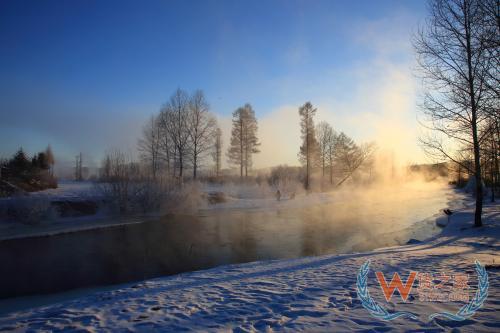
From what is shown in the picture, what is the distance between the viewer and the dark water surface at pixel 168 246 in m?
9.23

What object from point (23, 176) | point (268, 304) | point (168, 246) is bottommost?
point (168, 246)

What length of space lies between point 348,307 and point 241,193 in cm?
2728

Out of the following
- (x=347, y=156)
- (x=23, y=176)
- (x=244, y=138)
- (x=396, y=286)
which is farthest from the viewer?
(x=347, y=156)

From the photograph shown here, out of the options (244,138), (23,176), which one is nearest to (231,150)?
(244,138)

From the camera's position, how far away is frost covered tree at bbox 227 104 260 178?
40156mm

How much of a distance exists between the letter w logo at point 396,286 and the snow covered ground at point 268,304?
0.43 ft

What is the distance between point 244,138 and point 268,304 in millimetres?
35770

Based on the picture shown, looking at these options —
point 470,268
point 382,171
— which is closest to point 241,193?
point 470,268

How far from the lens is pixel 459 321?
155 inches

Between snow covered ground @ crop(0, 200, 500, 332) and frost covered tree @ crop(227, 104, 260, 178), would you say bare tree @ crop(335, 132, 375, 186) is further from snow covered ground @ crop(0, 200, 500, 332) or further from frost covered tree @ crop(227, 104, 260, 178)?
snow covered ground @ crop(0, 200, 500, 332)

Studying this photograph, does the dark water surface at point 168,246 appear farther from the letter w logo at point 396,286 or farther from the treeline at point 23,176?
the treeline at point 23,176

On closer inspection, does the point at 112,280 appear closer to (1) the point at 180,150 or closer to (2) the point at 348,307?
(2) the point at 348,307

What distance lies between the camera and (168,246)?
41.7ft

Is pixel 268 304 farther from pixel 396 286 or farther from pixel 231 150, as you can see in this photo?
pixel 231 150
